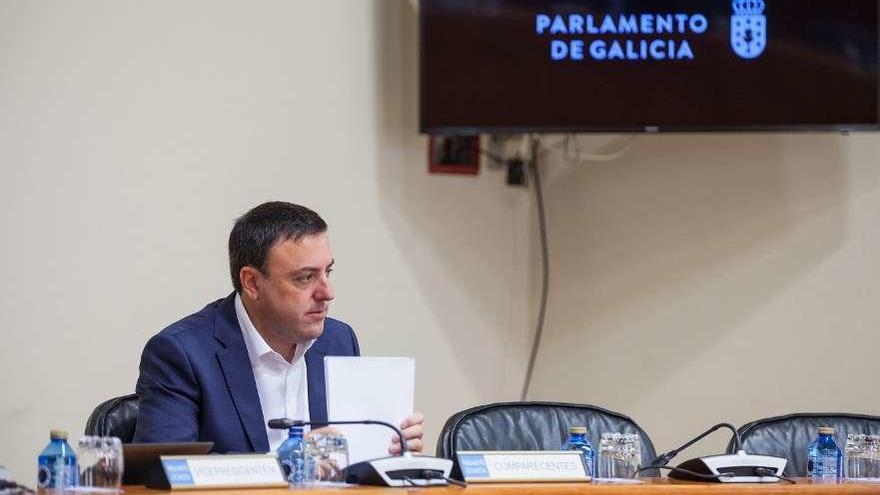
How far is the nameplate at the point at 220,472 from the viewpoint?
2842 mm

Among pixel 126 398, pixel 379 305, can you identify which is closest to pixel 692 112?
pixel 379 305

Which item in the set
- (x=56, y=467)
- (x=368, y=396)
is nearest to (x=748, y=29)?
(x=368, y=396)

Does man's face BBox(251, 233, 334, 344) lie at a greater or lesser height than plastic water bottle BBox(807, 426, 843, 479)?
greater

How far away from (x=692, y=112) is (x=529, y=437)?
1974mm

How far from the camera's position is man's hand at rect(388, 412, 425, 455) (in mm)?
3555

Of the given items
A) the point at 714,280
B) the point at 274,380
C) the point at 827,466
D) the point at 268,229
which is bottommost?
the point at 827,466

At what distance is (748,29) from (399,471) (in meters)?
2.96

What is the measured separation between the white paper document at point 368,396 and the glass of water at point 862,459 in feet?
3.90

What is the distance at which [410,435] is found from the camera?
3578 millimetres

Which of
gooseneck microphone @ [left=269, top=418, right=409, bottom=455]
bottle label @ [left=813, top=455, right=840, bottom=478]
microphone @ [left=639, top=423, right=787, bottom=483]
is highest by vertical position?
gooseneck microphone @ [left=269, top=418, right=409, bottom=455]

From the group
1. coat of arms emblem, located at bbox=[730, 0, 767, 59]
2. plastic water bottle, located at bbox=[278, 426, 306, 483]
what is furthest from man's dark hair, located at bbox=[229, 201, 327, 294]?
coat of arms emblem, located at bbox=[730, 0, 767, 59]

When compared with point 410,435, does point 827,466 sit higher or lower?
lower

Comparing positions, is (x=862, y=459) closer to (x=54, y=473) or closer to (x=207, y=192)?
Answer: (x=54, y=473)

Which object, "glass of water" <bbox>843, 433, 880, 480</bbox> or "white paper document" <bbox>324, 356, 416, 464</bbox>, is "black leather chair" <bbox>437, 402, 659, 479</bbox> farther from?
"glass of water" <bbox>843, 433, 880, 480</bbox>
